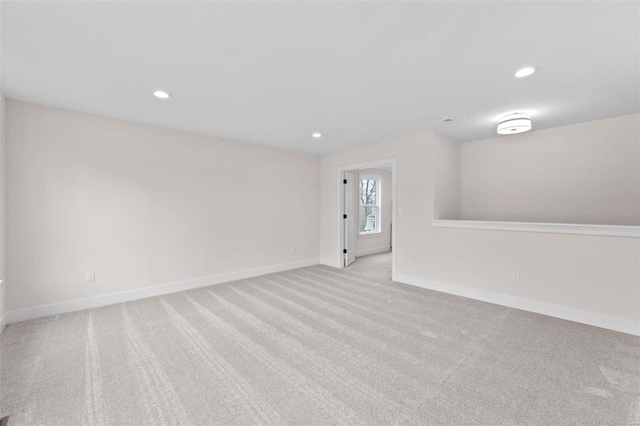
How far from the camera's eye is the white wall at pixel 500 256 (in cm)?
264

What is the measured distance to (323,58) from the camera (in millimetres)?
1970

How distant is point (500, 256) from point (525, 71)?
2.26 m

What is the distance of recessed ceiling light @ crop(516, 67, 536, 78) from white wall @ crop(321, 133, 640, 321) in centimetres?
170

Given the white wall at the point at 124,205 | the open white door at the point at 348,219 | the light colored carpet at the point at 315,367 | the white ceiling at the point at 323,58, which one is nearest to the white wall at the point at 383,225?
the open white door at the point at 348,219

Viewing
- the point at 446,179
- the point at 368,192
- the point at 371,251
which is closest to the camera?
the point at 446,179

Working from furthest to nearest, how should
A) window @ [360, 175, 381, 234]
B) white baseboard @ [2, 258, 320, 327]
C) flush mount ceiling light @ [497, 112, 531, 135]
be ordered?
window @ [360, 175, 381, 234] < flush mount ceiling light @ [497, 112, 531, 135] < white baseboard @ [2, 258, 320, 327]

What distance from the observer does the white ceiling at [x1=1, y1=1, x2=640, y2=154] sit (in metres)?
1.52

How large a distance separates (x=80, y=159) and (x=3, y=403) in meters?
2.55

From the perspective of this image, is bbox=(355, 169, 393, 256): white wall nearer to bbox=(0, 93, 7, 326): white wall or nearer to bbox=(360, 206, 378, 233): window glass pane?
bbox=(360, 206, 378, 233): window glass pane

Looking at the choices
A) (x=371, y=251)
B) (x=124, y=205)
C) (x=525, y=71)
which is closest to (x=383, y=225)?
(x=371, y=251)

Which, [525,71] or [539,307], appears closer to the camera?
[525,71]

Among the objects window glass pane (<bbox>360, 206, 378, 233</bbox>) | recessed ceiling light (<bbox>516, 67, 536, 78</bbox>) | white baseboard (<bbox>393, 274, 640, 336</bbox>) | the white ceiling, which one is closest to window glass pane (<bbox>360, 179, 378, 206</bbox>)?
window glass pane (<bbox>360, 206, 378, 233</bbox>)

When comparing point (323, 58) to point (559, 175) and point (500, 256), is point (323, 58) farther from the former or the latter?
point (559, 175)

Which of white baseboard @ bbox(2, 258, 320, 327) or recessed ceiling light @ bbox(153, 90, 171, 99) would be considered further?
white baseboard @ bbox(2, 258, 320, 327)
